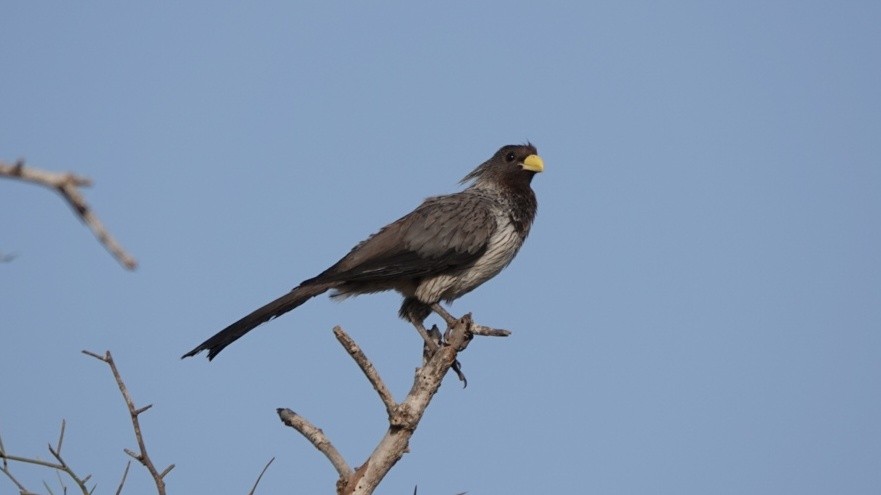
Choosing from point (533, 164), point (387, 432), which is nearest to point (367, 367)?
point (387, 432)

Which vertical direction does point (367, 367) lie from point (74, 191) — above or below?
above

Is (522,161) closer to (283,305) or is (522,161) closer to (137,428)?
(283,305)

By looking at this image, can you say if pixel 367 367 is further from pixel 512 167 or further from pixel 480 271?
pixel 512 167

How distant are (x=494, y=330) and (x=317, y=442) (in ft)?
5.10

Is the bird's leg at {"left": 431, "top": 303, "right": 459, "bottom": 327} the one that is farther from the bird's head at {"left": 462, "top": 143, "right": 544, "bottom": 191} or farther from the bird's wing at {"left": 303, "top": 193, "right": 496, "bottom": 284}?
the bird's head at {"left": 462, "top": 143, "right": 544, "bottom": 191}

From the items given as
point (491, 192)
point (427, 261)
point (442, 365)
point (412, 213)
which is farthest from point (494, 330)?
point (491, 192)

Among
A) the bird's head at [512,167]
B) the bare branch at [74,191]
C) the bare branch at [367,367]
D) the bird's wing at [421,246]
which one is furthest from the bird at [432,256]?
the bare branch at [74,191]

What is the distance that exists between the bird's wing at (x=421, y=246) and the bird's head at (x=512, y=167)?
996 mm

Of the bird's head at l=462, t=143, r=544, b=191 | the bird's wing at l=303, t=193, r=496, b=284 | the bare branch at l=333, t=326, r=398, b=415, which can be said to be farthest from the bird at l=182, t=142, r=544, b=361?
the bare branch at l=333, t=326, r=398, b=415

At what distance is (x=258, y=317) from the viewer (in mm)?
6918

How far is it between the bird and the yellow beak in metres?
0.56

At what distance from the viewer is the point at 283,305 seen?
7.14 meters

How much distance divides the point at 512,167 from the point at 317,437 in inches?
174

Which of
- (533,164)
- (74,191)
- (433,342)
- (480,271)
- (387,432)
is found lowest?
(74,191)
